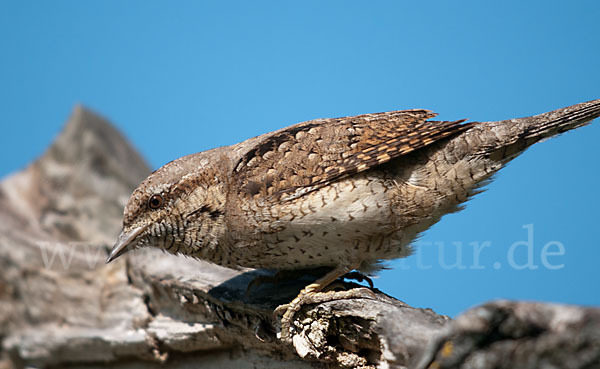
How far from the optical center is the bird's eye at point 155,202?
3.64 meters

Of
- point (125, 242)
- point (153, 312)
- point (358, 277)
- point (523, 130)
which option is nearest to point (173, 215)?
point (125, 242)

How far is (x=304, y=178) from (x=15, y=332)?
3.64 meters

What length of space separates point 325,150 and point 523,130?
1275 millimetres

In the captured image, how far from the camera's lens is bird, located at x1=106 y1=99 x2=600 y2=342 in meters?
3.41

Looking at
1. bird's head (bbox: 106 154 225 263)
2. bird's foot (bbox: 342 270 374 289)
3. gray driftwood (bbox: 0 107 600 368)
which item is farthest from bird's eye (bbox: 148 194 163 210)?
bird's foot (bbox: 342 270 374 289)

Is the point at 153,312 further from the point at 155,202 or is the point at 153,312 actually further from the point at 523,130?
the point at 523,130

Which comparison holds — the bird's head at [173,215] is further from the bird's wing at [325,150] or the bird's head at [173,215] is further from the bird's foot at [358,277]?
the bird's foot at [358,277]

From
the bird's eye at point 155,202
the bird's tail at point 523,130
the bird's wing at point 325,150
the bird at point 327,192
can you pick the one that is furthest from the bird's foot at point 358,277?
the bird's eye at point 155,202

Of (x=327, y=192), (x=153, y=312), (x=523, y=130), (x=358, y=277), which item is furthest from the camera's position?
(x=153, y=312)

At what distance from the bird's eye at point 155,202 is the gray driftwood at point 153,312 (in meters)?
0.88

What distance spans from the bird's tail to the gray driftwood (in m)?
1.19

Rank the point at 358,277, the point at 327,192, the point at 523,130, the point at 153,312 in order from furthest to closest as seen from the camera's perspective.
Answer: the point at 153,312
the point at 358,277
the point at 523,130
the point at 327,192

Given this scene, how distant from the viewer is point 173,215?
3.64m

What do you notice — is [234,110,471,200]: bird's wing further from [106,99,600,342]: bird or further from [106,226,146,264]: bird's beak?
[106,226,146,264]: bird's beak
